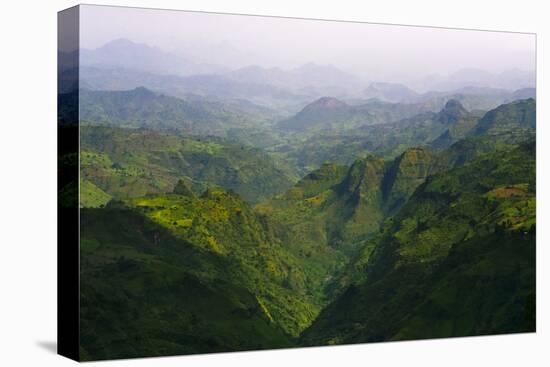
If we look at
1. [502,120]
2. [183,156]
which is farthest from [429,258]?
[183,156]

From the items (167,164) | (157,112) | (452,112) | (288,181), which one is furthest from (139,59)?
(452,112)

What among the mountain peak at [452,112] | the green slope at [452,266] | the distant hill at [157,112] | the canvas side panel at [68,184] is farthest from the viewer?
the mountain peak at [452,112]

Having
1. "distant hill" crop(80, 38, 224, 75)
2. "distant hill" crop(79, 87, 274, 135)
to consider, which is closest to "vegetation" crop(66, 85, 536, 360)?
"distant hill" crop(79, 87, 274, 135)

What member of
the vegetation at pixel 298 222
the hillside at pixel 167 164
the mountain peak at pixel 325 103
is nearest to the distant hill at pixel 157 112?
the vegetation at pixel 298 222

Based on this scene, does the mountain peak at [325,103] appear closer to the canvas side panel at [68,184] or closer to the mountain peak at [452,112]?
the mountain peak at [452,112]

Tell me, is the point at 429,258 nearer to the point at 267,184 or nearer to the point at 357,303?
the point at 357,303
